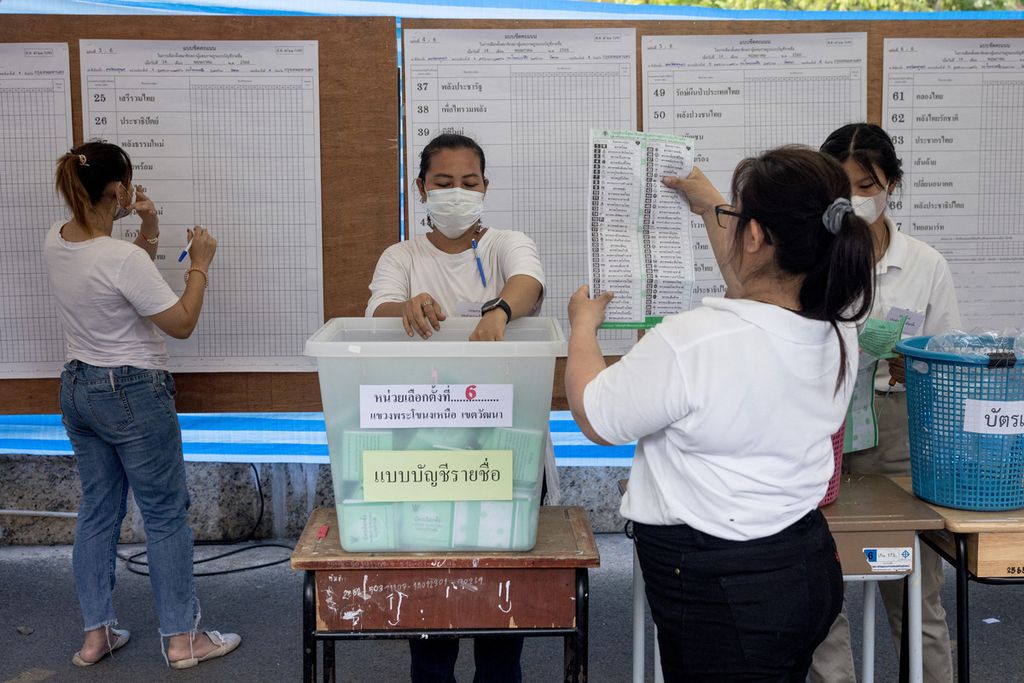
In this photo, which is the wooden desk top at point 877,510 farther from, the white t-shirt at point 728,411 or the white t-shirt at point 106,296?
the white t-shirt at point 106,296

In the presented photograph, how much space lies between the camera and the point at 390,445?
1.67m

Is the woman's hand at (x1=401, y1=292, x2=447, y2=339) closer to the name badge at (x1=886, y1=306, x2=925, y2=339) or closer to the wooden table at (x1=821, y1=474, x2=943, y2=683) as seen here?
the wooden table at (x1=821, y1=474, x2=943, y2=683)

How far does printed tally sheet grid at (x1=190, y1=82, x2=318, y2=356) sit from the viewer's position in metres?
2.96

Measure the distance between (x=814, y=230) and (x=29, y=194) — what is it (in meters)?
2.48

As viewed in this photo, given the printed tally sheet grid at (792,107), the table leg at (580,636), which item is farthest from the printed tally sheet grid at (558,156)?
the table leg at (580,636)

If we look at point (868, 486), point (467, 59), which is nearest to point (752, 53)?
point (467, 59)

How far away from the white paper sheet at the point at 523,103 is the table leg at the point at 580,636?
1.45m

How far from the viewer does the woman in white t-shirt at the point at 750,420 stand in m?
1.42

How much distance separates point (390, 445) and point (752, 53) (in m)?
1.95

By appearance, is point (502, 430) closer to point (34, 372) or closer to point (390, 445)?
point (390, 445)

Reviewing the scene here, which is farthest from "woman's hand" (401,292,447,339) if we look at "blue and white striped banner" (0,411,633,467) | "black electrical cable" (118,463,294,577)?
"black electrical cable" (118,463,294,577)

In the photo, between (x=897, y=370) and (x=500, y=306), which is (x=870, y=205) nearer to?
(x=897, y=370)

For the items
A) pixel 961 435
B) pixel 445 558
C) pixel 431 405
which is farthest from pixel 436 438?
pixel 961 435

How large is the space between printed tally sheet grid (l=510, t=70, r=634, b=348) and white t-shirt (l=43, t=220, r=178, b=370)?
1.10 metres
